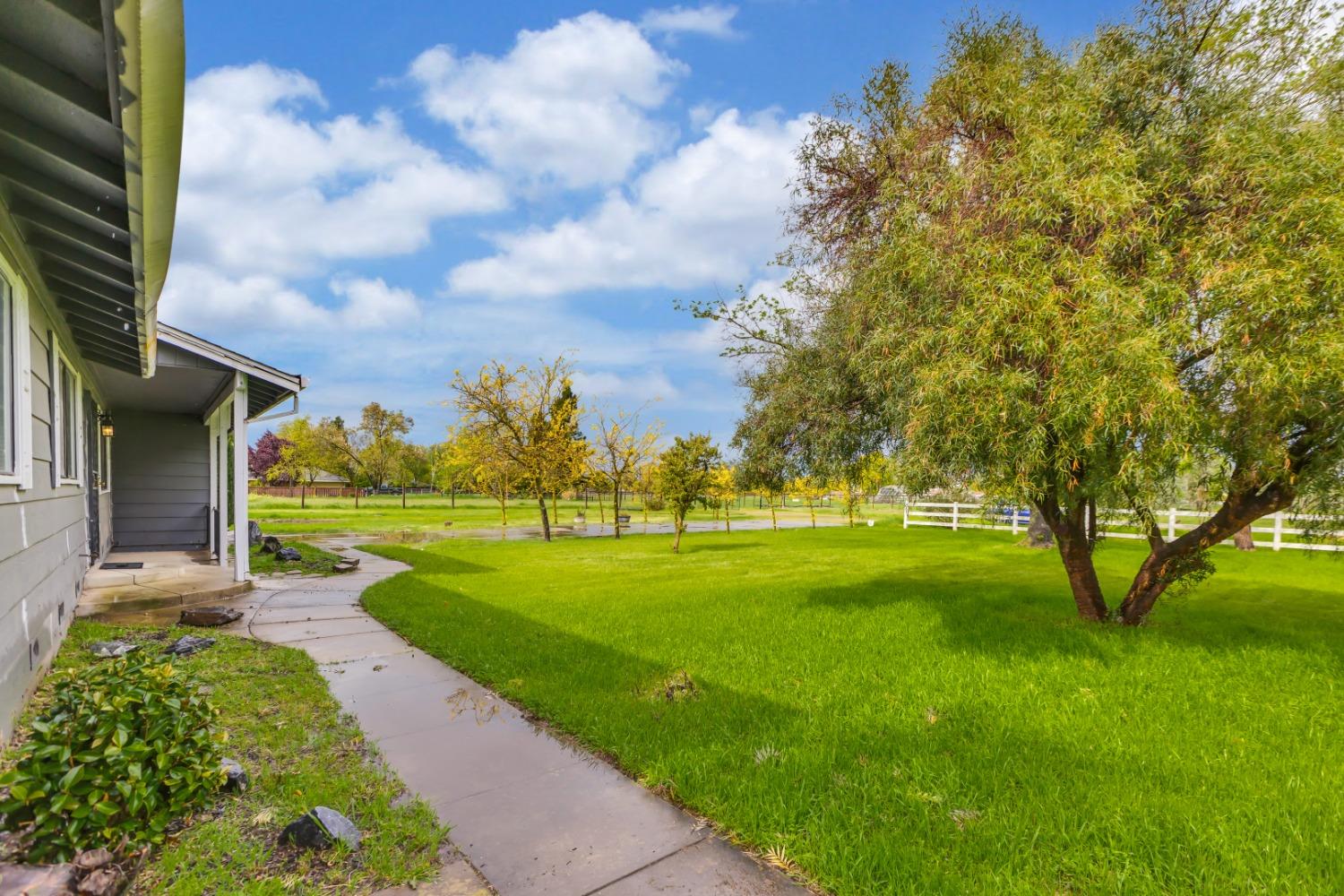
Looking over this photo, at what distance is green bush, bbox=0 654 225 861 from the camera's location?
2018mm

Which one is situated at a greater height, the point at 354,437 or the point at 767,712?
the point at 354,437

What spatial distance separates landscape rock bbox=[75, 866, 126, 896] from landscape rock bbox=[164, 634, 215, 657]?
3.39 meters

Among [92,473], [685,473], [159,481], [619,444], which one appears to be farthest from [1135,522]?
[619,444]

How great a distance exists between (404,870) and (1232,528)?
22.4 ft

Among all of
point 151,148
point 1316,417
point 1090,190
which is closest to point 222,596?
point 151,148

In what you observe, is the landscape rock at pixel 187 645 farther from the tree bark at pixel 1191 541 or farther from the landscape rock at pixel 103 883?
the tree bark at pixel 1191 541

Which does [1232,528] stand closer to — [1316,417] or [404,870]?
[1316,417]

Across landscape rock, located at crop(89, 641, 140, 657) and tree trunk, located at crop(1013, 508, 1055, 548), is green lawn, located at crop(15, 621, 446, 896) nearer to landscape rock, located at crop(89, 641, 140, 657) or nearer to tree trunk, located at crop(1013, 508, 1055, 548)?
landscape rock, located at crop(89, 641, 140, 657)

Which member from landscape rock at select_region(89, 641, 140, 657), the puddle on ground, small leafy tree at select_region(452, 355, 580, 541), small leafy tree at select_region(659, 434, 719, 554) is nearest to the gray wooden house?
landscape rock at select_region(89, 641, 140, 657)

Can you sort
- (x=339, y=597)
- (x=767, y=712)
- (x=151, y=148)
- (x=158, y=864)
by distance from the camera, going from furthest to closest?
(x=339, y=597), (x=767, y=712), (x=158, y=864), (x=151, y=148)

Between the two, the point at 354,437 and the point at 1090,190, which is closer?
the point at 1090,190

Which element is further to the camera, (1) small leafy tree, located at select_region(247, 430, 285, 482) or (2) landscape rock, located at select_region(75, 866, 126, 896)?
(1) small leafy tree, located at select_region(247, 430, 285, 482)

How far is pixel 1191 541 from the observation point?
572cm

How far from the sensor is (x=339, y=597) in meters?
7.70
